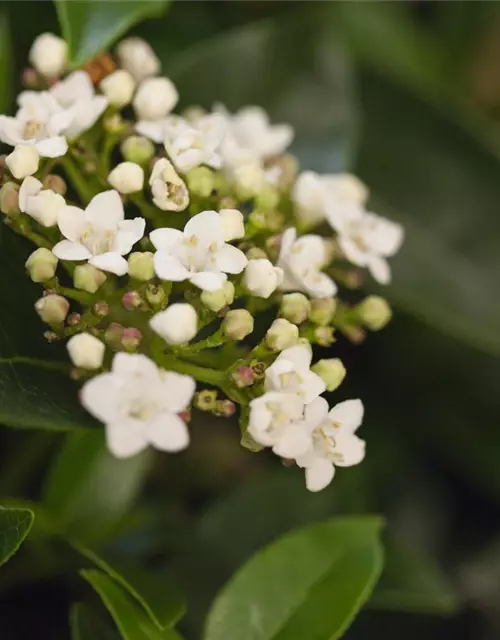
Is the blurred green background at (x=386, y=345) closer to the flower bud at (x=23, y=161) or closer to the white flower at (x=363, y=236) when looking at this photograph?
the white flower at (x=363, y=236)

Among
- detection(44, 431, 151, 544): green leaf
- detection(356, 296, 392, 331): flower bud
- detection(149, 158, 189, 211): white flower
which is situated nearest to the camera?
detection(149, 158, 189, 211): white flower

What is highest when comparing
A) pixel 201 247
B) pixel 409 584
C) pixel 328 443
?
pixel 201 247

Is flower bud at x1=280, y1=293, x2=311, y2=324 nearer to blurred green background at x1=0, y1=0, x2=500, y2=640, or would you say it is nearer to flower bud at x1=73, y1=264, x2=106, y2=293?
flower bud at x1=73, y1=264, x2=106, y2=293

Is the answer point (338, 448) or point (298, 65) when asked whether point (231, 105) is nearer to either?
point (298, 65)

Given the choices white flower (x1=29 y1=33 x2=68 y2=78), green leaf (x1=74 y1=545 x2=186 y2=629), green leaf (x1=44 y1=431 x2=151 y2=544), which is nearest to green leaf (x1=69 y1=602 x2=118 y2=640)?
green leaf (x1=74 y1=545 x2=186 y2=629)

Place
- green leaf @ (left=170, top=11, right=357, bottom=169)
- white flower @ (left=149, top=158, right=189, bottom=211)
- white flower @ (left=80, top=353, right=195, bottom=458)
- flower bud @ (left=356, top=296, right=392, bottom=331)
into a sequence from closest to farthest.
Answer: white flower @ (left=80, top=353, right=195, bottom=458)
white flower @ (left=149, top=158, right=189, bottom=211)
flower bud @ (left=356, top=296, right=392, bottom=331)
green leaf @ (left=170, top=11, right=357, bottom=169)

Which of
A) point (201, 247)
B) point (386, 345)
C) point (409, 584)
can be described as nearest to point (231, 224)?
point (201, 247)

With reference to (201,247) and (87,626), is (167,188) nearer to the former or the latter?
(201,247)
